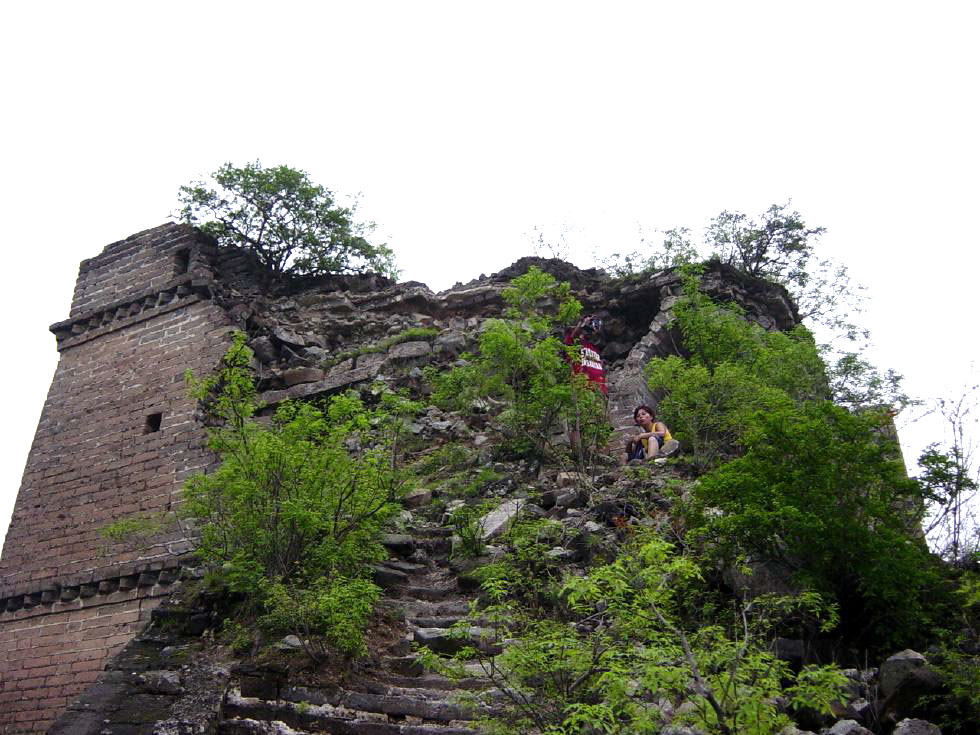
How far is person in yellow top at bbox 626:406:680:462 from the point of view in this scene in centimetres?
1070

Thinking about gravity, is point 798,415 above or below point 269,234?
below

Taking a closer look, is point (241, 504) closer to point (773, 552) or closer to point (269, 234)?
point (773, 552)

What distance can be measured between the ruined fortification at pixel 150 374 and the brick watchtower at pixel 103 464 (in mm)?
21

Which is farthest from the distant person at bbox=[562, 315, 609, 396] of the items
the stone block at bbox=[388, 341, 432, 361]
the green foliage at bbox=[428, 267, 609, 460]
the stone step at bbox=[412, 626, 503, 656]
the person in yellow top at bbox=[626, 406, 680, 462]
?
the stone step at bbox=[412, 626, 503, 656]

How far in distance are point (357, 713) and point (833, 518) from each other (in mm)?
3699

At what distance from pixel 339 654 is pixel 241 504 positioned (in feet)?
5.71

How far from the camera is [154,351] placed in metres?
13.8

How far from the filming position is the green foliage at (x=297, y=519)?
23.6ft

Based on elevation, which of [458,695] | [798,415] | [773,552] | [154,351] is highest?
[154,351]

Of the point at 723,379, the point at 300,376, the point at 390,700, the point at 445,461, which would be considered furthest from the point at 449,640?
the point at 300,376

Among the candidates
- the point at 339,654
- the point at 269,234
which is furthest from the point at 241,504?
the point at 269,234

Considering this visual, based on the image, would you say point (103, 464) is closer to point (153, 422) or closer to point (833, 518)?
point (153, 422)

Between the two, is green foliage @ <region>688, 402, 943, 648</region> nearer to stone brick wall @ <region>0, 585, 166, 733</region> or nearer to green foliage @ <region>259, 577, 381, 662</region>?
green foliage @ <region>259, 577, 381, 662</region>

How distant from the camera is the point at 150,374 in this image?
533 inches
